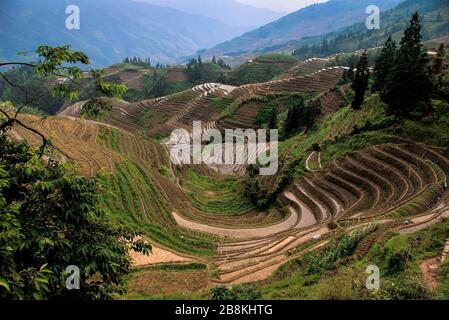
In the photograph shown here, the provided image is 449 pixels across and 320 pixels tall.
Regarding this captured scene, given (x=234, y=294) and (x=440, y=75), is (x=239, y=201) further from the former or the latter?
(x=234, y=294)

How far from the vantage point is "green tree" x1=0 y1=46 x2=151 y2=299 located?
19.7ft

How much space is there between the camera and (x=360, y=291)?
952 centimetres

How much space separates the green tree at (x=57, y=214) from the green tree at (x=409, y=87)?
30.4m

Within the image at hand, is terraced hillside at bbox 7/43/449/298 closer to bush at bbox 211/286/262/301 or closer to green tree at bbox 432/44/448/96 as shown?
green tree at bbox 432/44/448/96

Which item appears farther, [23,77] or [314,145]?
[23,77]

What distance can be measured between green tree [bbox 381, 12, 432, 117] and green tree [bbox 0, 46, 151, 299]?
30.4 metres

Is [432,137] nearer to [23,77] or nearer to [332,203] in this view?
[332,203]

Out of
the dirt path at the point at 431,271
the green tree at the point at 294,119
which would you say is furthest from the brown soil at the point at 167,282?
the green tree at the point at 294,119

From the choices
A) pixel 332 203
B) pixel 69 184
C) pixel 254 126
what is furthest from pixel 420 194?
pixel 254 126

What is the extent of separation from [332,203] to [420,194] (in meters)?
6.63

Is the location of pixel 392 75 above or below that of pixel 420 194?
above

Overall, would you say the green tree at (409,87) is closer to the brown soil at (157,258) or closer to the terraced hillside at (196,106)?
the brown soil at (157,258)

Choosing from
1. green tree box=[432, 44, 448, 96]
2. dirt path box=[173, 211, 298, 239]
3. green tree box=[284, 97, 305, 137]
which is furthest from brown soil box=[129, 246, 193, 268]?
green tree box=[284, 97, 305, 137]

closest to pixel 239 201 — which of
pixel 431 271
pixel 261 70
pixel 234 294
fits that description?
pixel 431 271
